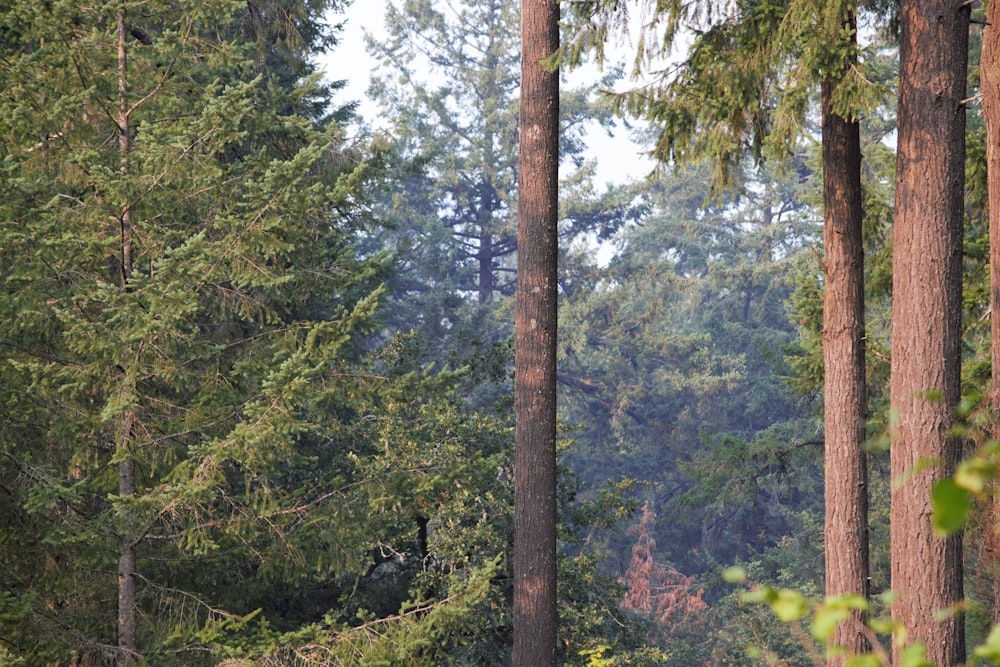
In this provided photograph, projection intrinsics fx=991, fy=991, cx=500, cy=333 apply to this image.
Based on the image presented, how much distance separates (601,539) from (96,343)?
21.0m

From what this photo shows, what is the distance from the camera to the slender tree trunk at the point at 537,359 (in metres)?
7.09

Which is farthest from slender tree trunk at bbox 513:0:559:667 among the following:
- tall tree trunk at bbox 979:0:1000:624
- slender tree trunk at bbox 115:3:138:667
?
tall tree trunk at bbox 979:0:1000:624

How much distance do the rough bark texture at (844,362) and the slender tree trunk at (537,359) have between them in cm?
190

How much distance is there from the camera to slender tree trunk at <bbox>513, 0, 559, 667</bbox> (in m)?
7.09

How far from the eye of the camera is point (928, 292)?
5676 millimetres

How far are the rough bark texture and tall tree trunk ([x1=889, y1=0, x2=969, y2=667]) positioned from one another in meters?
0.79

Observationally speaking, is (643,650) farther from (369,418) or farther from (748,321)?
(748,321)

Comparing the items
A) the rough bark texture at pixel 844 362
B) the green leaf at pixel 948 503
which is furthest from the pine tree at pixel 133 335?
the green leaf at pixel 948 503

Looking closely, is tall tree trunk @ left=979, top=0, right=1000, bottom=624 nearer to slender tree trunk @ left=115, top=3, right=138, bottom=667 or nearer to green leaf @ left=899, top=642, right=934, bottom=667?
green leaf @ left=899, top=642, right=934, bottom=667

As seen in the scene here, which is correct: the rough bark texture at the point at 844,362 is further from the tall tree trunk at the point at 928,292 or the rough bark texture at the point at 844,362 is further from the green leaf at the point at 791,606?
the green leaf at the point at 791,606

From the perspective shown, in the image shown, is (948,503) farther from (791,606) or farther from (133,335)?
(133,335)

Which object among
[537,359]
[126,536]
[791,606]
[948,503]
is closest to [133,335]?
[126,536]

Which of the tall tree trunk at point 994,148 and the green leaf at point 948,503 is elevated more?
the tall tree trunk at point 994,148

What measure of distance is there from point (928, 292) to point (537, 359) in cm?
268
